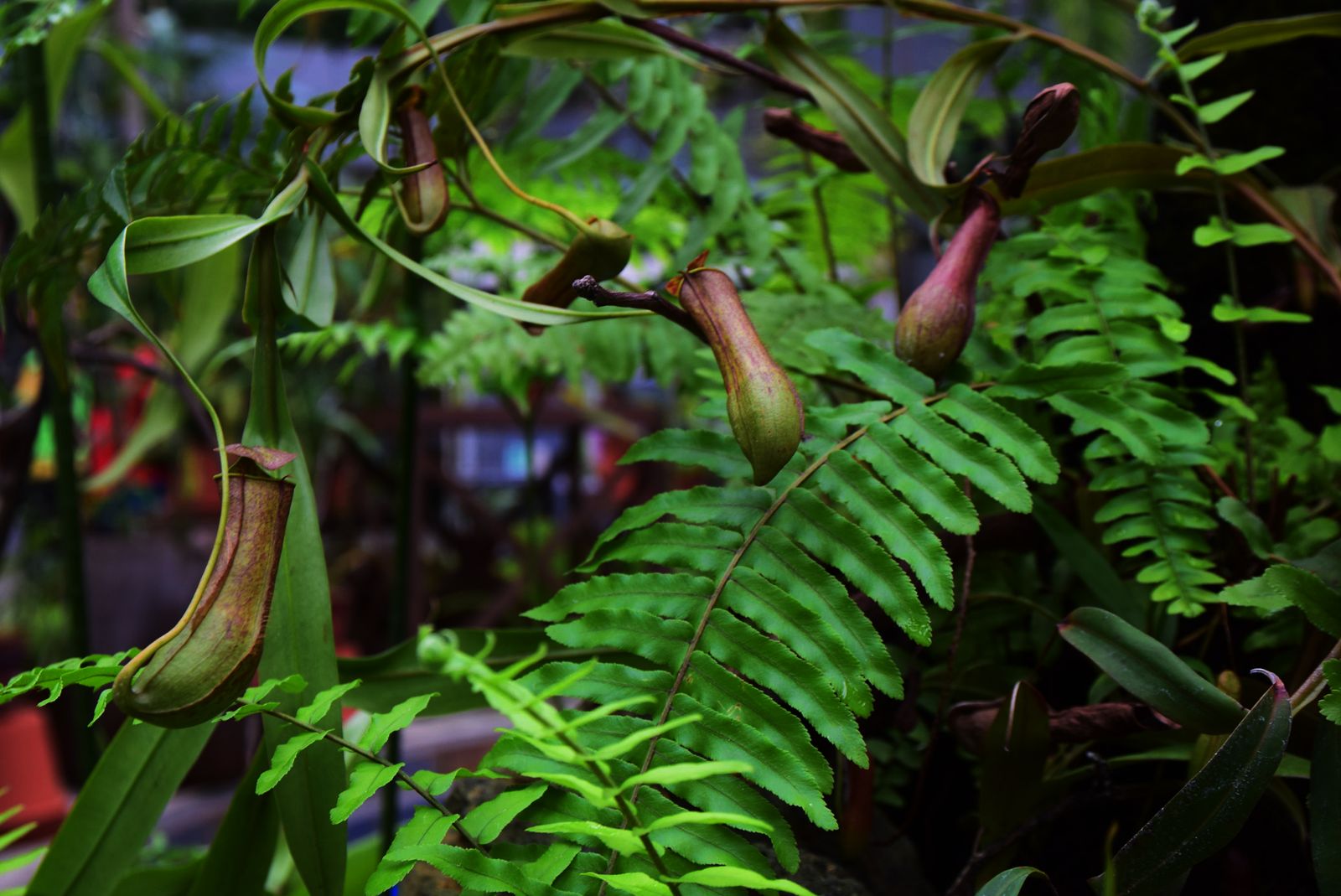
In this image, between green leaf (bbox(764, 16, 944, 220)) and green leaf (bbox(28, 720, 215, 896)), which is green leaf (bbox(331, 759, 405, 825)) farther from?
green leaf (bbox(764, 16, 944, 220))

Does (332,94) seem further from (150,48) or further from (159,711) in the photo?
(150,48)

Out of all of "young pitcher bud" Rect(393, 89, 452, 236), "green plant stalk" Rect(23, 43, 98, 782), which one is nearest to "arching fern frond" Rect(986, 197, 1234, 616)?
"young pitcher bud" Rect(393, 89, 452, 236)

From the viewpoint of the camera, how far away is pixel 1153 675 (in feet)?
1.29

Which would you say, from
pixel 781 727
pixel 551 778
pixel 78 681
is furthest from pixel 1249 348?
pixel 78 681

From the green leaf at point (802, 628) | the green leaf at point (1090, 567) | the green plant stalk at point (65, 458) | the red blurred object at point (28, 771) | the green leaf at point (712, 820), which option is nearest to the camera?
the green leaf at point (712, 820)

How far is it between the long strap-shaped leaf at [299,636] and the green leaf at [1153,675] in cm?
32

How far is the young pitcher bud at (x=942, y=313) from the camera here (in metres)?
0.46

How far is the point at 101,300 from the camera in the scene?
1.17ft

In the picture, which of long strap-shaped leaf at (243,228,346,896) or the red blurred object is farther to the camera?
the red blurred object

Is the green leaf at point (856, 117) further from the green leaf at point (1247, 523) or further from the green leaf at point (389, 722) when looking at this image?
the green leaf at point (389, 722)

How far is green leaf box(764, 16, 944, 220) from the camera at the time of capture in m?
0.55

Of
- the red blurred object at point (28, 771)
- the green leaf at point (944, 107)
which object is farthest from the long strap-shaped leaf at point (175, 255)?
Answer: the red blurred object at point (28, 771)

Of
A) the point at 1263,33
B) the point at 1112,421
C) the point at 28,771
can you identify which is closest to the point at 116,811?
the point at 1112,421

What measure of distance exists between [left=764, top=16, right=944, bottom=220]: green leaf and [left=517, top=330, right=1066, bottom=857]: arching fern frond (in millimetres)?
129
